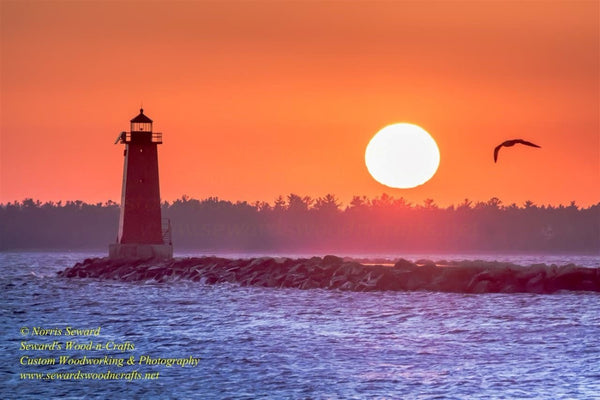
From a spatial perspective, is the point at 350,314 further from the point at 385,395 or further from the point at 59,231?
the point at 59,231

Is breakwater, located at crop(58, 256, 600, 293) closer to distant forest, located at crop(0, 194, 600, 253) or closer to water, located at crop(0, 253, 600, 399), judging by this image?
water, located at crop(0, 253, 600, 399)

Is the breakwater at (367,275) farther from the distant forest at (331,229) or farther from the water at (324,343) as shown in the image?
the distant forest at (331,229)

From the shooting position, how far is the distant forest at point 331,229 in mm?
169125

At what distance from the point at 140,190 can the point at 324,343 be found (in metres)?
29.6

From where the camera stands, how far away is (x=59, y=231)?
Answer: 172 m

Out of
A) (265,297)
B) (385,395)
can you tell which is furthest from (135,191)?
(385,395)

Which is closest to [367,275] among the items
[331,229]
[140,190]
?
[140,190]

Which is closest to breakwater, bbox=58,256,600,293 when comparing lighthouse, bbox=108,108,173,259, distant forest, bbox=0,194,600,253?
lighthouse, bbox=108,108,173,259

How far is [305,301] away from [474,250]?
126m

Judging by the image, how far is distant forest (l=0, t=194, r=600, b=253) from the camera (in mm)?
169125

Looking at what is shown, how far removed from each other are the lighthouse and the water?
8362 millimetres

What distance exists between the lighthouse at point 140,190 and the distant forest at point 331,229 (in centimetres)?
10548

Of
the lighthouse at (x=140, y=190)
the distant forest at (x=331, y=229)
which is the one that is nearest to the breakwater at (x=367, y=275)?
the lighthouse at (x=140, y=190)

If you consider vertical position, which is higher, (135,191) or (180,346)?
(135,191)
